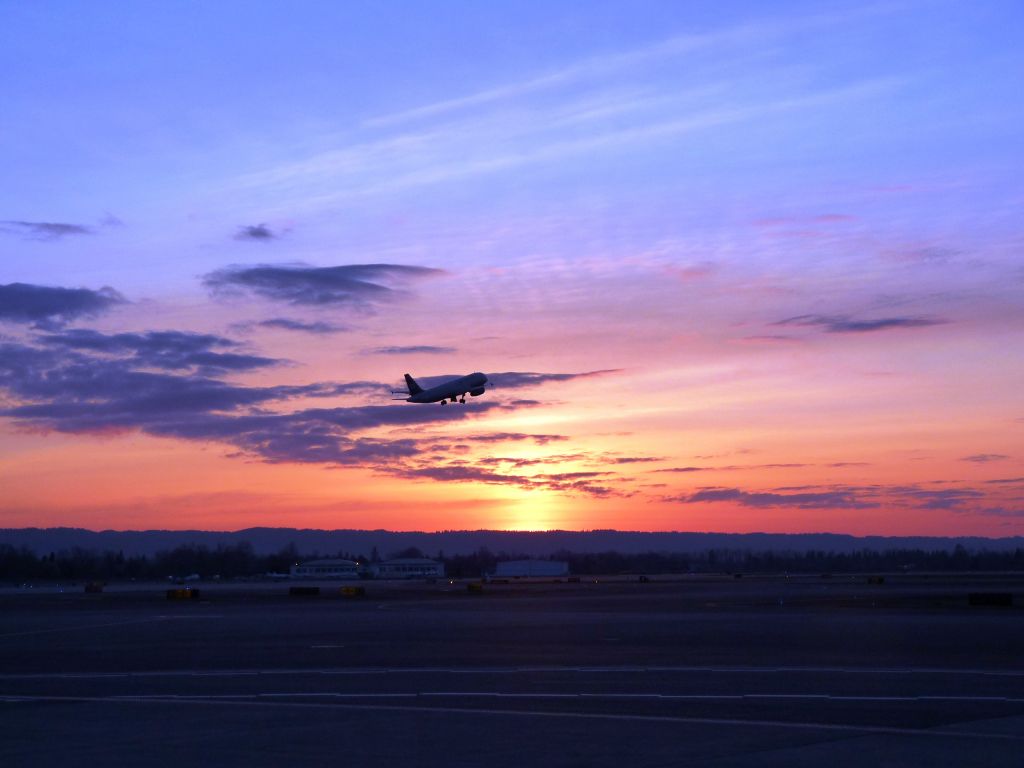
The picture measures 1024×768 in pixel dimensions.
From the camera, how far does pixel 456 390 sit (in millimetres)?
89938

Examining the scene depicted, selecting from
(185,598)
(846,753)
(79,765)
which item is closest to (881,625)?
(846,753)

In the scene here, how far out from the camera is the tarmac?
17.2 meters

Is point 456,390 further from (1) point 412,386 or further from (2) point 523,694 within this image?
(2) point 523,694

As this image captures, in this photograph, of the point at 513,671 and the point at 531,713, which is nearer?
the point at 531,713

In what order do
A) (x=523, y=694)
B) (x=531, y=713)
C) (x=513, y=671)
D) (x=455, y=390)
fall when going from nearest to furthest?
(x=531, y=713) < (x=523, y=694) < (x=513, y=671) < (x=455, y=390)

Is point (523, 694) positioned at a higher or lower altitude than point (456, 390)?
lower

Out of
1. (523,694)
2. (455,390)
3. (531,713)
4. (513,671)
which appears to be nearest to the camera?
(531,713)

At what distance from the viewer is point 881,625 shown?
4800 centimetres

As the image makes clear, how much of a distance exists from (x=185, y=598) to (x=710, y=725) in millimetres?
78028

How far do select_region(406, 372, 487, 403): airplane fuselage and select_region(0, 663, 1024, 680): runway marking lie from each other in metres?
58.9

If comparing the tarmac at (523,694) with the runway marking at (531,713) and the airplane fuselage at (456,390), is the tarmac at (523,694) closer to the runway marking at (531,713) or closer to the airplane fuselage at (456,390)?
the runway marking at (531,713)

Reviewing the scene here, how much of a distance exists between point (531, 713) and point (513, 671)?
8.13 meters

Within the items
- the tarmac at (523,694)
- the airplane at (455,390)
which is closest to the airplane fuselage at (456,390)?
the airplane at (455,390)

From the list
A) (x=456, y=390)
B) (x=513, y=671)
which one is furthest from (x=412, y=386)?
(x=513, y=671)
